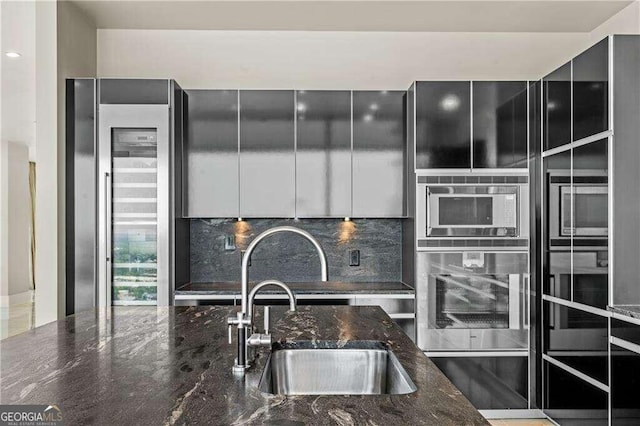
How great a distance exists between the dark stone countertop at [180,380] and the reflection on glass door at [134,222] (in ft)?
4.57

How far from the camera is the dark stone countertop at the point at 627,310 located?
235 centimetres

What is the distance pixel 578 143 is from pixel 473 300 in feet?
4.17

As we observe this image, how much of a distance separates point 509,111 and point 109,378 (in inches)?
124

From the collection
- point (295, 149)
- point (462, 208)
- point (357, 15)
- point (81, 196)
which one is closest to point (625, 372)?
point (462, 208)

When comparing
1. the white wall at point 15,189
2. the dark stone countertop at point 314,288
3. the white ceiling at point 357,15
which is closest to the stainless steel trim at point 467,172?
the dark stone countertop at point 314,288

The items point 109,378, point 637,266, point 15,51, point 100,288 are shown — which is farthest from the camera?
point 15,51

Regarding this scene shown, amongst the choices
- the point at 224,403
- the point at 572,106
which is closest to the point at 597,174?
the point at 572,106

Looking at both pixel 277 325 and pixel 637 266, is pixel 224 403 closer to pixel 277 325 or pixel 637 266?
pixel 277 325

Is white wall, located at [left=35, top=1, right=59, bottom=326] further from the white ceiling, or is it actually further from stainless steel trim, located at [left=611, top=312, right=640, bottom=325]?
stainless steel trim, located at [left=611, top=312, right=640, bottom=325]

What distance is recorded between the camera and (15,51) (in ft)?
16.2

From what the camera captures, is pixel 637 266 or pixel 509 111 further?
pixel 509 111

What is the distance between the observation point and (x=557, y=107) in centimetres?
322

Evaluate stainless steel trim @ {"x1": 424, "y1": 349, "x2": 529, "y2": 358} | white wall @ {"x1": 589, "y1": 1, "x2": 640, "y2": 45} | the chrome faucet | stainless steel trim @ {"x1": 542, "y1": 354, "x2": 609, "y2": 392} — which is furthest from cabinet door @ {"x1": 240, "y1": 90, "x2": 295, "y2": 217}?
white wall @ {"x1": 589, "y1": 1, "x2": 640, "y2": 45}

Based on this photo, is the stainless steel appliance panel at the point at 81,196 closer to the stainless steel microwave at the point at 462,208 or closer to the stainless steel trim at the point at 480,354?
the stainless steel microwave at the point at 462,208
